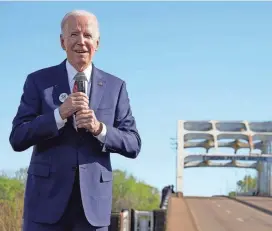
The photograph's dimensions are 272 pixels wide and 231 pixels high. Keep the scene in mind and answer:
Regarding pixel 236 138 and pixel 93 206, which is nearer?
pixel 93 206

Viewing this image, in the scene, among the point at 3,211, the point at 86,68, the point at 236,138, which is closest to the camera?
the point at 86,68

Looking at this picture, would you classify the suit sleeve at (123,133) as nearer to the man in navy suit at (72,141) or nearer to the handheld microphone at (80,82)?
the man in navy suit at (72,141)

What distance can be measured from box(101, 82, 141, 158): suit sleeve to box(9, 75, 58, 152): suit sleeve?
30 cm

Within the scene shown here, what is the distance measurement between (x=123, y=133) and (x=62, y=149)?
0.35m

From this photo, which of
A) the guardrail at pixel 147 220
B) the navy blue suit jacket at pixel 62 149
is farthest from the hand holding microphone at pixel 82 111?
the guardrail at pixel 147 220

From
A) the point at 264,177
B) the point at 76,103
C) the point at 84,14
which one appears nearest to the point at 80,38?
the point at 84,14

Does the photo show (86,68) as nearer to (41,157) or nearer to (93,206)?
(41,157)

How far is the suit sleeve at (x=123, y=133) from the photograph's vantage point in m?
3.38

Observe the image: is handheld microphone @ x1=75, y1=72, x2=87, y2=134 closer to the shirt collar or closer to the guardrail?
the shirt collar

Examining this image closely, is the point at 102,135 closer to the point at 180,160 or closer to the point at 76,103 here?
the point at 76,103

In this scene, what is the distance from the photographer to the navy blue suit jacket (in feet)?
10.9

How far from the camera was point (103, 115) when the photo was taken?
3477mm

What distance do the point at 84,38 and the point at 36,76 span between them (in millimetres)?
395

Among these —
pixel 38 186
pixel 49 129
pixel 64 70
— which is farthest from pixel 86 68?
pixel 38 186
